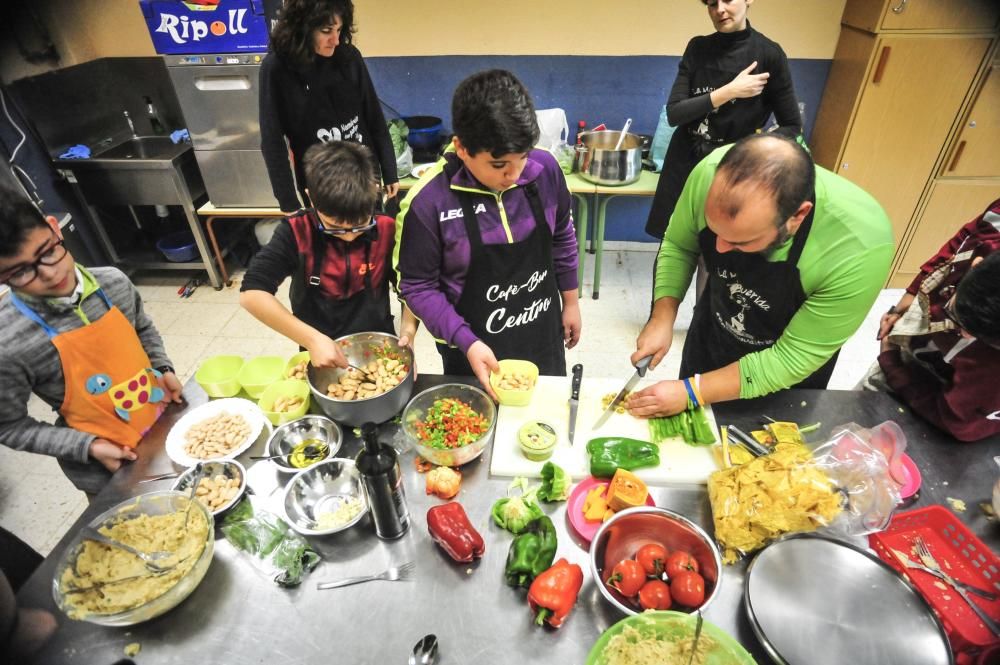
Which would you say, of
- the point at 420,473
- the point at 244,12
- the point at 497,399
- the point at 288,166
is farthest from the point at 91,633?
the point at 244,12

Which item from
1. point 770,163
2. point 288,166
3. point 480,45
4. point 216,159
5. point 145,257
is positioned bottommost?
point 145,257

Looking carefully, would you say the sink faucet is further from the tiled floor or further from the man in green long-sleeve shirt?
the man in green long-sleeve shirt

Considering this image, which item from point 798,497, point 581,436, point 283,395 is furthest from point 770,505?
point 283,395

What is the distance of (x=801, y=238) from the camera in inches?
59.4

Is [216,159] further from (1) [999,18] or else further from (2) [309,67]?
(1) [999,18]

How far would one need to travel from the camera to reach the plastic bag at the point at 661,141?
4.03 metres

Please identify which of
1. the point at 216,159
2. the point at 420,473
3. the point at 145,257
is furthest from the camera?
the point at 145,257

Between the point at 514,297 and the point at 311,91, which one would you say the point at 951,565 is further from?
the point at 311,91

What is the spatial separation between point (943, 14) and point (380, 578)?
14.6 ft

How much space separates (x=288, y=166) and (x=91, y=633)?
252cm

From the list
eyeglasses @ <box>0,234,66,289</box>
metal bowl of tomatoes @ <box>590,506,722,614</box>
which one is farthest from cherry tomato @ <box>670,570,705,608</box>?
eyeglasses @ <box>0,234,66,289</box>

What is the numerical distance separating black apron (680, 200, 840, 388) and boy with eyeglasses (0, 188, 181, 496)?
6.13 ft

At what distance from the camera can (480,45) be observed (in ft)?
13.7

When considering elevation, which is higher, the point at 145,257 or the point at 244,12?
the point at 244,12
